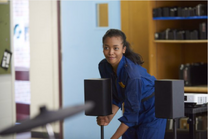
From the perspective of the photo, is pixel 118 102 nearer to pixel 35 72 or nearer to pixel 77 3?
pixel 77 3

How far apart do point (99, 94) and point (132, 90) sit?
0.20m

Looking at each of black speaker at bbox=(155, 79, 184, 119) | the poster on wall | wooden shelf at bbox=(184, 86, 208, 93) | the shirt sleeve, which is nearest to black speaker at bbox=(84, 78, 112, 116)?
the shirt sleeve

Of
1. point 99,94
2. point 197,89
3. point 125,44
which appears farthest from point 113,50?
point 197,89

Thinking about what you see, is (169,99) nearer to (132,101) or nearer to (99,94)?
(132,101)

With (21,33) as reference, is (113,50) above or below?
below

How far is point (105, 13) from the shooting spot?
4.50 metres

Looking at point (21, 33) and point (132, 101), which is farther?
point (21, 33)

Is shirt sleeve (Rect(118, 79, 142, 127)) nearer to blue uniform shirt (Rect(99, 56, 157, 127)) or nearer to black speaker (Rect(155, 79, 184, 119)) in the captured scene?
blue uniform shirt (Rect(99, 56, 157, 127))

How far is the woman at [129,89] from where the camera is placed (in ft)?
7.11

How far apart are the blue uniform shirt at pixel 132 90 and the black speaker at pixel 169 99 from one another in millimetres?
179

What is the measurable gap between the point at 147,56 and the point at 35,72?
5.39 ft

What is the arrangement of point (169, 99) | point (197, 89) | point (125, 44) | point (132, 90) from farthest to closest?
point (197, 89)
point (125, 44)
point (132, 90)
point (169, 99)

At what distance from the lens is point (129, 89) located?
84.9 inches

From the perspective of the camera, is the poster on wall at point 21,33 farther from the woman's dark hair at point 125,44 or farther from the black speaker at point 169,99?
the black speaker at point 169,99
